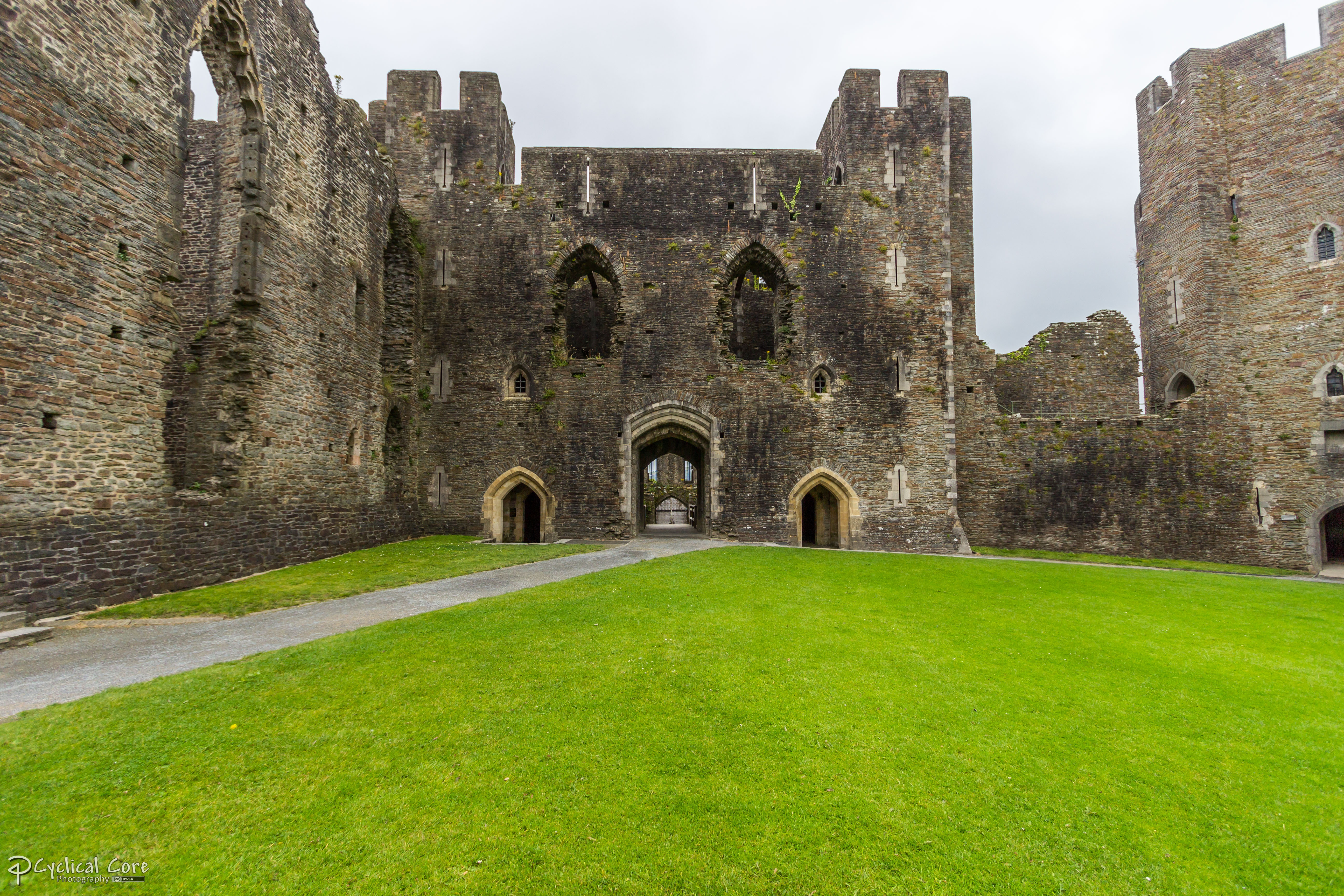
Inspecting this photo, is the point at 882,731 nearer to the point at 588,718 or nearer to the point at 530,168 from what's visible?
the point at 588,718

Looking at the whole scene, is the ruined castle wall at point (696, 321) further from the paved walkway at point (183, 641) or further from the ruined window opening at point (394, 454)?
the paved walkway at point (183, 641)

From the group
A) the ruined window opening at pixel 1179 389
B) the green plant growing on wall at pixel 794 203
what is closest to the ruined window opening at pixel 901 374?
the green plant growing on wall at pixel 794 203

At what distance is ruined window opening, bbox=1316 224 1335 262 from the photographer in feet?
52.6

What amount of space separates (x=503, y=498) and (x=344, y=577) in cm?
761

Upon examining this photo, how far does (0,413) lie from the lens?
7.05 meters

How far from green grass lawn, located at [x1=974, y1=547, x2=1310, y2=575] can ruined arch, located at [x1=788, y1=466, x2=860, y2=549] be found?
13.6 feet

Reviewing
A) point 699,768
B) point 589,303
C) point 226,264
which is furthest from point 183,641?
point 589,303

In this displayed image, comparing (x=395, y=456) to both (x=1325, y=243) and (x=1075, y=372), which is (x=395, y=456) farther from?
(x=1325, y=243)

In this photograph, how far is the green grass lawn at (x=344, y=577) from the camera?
307 inches

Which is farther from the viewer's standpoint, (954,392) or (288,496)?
(954,392)

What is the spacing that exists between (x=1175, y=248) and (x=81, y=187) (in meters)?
28.1

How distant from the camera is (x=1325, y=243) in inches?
637

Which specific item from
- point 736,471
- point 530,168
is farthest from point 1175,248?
point 530,168

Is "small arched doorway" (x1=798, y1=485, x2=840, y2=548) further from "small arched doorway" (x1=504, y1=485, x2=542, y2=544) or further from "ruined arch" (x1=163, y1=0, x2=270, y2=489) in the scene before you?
"ruined arch" (x1=163, y1=0, x2=270, y2=489)
